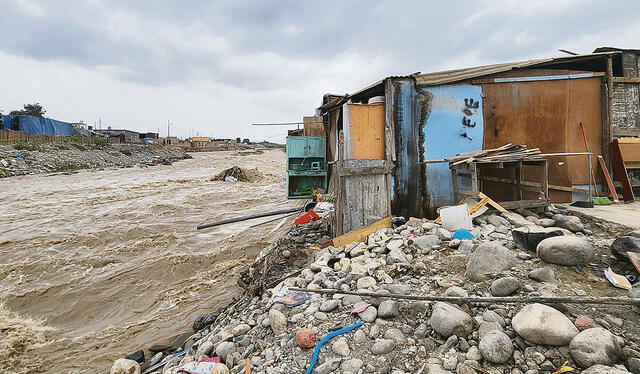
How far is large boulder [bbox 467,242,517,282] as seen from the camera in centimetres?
312

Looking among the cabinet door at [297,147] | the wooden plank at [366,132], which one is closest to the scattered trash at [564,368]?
the wooden plank at [366,132]

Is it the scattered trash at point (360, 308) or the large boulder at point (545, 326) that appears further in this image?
the scattered trash at point (360, 308)

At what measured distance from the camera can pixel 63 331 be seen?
15.7 ft

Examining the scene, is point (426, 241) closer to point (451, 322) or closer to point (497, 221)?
point (497, 221)

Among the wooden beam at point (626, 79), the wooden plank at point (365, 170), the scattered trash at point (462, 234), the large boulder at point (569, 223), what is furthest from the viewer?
the wooden beam at point (626, 79)

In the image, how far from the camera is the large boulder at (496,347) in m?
2.17

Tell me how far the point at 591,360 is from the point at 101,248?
932 centimetres

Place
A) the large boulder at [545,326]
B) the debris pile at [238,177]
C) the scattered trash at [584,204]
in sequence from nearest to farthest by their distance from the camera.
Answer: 1. the large boulder at [545,326]
2. the scattered trash at [584,204]
3. the debris pile at [238,177]

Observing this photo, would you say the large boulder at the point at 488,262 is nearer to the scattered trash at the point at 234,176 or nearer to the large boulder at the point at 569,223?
the large boulder at the point at 569,223

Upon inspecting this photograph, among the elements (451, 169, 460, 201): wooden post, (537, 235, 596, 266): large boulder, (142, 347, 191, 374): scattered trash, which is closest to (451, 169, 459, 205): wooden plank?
(451, 169, 460, 201): wooden post

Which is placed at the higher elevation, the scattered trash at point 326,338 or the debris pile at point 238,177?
the debris pile at point 238,177

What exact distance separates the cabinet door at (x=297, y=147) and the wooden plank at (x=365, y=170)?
4.65 m

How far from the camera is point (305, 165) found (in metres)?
10.1

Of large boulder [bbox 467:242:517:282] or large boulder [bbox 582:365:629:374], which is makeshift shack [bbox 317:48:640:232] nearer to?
large boulder [bbox 467:242:517:282]
